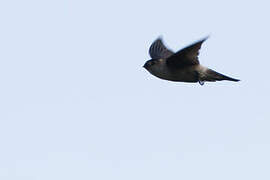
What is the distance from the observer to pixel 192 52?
51.6 ft

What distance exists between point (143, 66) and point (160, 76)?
1049 millimetres

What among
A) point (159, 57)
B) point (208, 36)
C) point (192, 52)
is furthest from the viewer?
point (159, 57)

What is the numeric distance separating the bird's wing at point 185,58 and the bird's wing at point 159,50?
2.36 meters

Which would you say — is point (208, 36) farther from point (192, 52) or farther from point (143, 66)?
point (143, 66)

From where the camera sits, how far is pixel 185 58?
1605 cm

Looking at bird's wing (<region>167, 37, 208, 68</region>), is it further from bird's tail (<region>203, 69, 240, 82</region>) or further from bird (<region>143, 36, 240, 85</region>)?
bird's tail (<region>203, 69, 240, 82</region>)

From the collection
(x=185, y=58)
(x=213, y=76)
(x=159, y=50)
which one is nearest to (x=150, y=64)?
(x=185, y=58)

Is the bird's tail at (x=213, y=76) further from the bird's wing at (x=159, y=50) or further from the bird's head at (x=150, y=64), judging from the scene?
the bird's wing at (x=159, y=50)

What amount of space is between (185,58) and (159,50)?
11.5ft

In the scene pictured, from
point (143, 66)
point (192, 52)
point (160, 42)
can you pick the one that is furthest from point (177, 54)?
point (160, 42)

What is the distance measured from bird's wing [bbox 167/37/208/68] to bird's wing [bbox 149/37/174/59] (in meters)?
2.36

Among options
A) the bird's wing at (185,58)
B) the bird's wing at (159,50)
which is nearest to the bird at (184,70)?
the bird's wing at (185,58)

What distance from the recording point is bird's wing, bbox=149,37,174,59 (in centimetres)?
1898

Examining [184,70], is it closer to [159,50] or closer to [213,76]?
[213,76]
